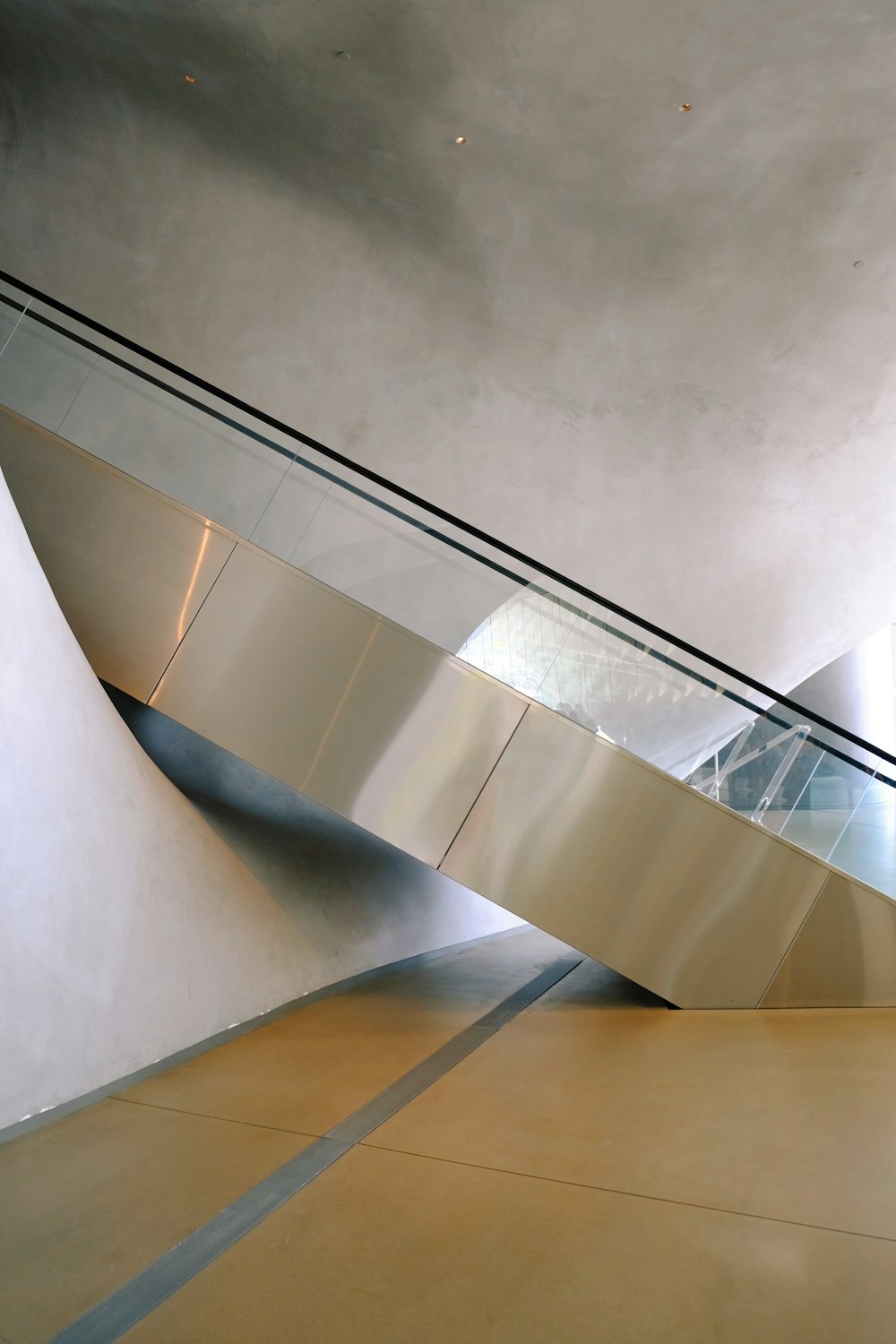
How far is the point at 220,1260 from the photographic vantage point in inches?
106

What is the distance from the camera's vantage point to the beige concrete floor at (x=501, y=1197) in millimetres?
2441

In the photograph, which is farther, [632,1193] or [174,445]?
[174,445]

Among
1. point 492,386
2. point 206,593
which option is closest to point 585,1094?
point 206,593

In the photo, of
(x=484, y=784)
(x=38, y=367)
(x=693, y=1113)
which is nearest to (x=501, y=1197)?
(x=693, y=1113)

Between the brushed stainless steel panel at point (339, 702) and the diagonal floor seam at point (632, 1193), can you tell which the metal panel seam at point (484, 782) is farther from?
the diagonal floor seam at point (632, 1193)

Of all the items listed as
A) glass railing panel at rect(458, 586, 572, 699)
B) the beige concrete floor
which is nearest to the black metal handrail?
glass railing panel at rect(458, 586, 572, 699)

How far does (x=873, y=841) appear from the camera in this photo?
6.17 m

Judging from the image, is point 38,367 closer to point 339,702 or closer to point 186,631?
point 186,631

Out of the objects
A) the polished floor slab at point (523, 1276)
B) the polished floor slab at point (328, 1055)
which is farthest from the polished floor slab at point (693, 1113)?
the polished floor slab at point (328, 1055)

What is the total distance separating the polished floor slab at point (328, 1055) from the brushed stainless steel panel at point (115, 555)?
2375 mm

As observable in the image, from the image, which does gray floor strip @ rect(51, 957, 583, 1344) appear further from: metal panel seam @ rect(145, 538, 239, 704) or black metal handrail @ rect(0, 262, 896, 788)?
black metal handrail @ rect(0, 262, 896, 788)

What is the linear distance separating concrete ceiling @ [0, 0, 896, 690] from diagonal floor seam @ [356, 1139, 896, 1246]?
280 inches

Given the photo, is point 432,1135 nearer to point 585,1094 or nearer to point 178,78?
point 585,1094

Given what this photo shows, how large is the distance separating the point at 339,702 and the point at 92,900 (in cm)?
208
